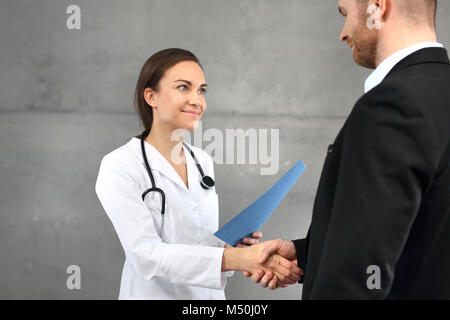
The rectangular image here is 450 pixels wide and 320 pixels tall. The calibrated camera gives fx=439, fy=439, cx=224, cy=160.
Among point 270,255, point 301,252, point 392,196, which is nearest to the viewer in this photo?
point 392,196

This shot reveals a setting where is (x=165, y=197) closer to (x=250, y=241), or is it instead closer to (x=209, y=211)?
(x=209, y=211)

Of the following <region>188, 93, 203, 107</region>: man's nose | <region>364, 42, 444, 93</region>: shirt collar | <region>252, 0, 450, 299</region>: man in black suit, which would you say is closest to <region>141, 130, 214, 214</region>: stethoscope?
<region>188, 93, 203, 107</region>: man's nose

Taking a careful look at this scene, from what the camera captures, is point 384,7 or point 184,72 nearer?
point 384,7

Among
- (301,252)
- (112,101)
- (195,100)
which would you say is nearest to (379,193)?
(301,252)

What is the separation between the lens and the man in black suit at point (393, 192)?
Answer: 90 cm

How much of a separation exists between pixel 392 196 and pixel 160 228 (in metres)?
1.12

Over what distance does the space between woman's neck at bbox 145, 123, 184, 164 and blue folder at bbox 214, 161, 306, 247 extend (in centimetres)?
43

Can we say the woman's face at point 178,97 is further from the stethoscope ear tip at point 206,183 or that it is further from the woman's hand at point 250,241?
the woman's hand at point 250,241

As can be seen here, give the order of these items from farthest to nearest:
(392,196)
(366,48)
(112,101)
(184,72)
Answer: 1. (112,101)
2. (184,72)
3. (366,48)
4. (392,196)

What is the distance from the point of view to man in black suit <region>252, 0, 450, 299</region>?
35.4 inches

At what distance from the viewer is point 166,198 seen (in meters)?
1.87

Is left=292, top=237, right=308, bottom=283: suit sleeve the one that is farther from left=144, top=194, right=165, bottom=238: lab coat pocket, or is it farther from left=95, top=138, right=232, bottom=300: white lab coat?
left=144, top=194, right=165, bottom=238: lab coat pocket

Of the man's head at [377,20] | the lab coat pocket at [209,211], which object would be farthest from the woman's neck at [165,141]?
the man's head at [377,20]

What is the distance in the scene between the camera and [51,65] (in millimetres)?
2924
